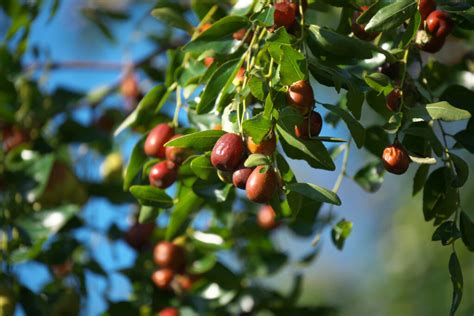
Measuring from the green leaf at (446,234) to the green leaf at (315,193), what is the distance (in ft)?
0.64

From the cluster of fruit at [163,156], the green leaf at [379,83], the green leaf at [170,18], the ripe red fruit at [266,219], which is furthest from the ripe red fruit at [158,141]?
the ripe red fruit at [266,219]

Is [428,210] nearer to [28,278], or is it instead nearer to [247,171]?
[247,171]

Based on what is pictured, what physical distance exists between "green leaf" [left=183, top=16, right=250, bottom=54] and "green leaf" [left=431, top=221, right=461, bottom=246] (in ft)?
1.35

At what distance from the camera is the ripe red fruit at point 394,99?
3.60ft

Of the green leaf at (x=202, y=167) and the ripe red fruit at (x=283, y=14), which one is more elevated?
the ripe red fruit at (x=283, y=14)

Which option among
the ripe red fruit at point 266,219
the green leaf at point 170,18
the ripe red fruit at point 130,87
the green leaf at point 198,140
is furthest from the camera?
the ripe red fruit at point 130,87

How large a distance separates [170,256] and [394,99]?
30.2 inches

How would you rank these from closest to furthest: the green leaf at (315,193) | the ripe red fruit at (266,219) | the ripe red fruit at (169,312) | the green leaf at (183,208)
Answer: the green leaf at (315,193)
the green leaf at (183,208)
the ripe red fruit at (169,312)
the ripe red fruit at (266,219)

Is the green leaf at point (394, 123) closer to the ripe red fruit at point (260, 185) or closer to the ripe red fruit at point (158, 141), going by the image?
the ripe red fruit at point (260, 185)

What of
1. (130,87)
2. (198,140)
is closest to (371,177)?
(198,140)

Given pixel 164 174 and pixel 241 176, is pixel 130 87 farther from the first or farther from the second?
pixel 241 176

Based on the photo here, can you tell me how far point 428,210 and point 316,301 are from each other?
2.78m

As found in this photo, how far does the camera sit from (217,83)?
1.14 metres

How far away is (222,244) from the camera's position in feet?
5.60
